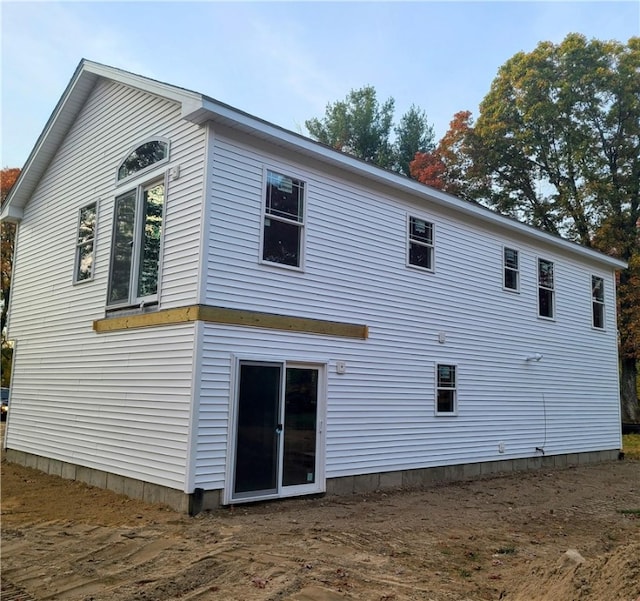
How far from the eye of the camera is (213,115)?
7898 mm

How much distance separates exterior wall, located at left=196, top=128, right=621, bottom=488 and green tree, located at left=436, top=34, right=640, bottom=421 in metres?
9.75

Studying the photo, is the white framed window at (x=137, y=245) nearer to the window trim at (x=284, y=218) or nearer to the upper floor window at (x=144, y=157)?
the upper floor window at (x=144, y=157)

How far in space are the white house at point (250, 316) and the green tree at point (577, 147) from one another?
1103 cm

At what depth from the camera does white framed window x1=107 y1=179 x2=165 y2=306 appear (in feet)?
29.2

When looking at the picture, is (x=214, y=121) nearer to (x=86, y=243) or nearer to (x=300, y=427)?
(x=86, y=243)

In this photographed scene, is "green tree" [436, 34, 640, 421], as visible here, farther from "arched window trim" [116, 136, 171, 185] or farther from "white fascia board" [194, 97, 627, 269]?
"arched window trim" [116, 136, 171, 185]

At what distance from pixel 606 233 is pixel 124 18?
20022 mm

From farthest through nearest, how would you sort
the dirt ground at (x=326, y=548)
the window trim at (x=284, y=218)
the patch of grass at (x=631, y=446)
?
the patch of grass at (x=631, y=446) < the window trim at (x=284, y=218) < the dirt ground at (x=326, y=548)

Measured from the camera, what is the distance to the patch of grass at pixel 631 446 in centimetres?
1655

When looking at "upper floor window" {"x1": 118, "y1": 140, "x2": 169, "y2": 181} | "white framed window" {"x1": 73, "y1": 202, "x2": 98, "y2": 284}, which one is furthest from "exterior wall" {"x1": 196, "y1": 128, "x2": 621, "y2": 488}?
"white framed window" {"x1": 73, "y1": 202, "x2": 98, "y2": 284}

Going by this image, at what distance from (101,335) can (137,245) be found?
1.78 metres

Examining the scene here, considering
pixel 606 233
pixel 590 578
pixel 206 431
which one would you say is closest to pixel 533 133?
pixel 606 233

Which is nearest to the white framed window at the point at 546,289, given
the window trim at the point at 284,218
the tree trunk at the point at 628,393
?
the window trim at the point at 284,218

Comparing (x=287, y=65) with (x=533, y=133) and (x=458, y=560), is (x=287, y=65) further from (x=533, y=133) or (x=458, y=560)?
(x=533, y=133)
